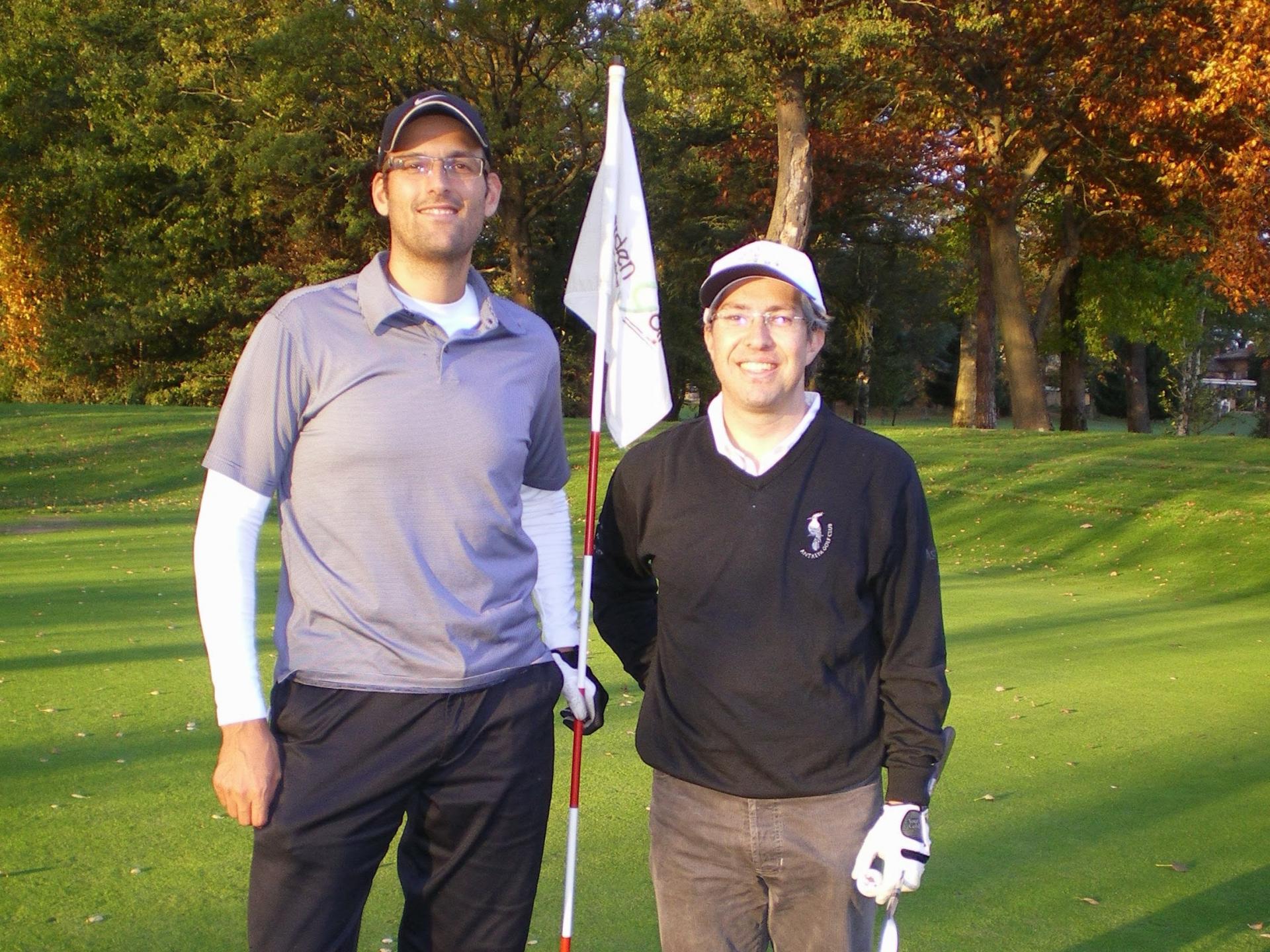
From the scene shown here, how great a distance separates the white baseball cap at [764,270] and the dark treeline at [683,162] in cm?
1818

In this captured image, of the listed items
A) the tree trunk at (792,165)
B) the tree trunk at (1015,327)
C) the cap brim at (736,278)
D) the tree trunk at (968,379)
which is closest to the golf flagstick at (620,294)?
the cap brim at (736,278)

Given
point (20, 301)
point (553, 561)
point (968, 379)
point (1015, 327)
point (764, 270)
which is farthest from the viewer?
point (20, 301)

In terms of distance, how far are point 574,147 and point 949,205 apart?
9.13 meters

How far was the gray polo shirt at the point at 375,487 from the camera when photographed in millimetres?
2701

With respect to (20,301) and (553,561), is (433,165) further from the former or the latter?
(20,301)

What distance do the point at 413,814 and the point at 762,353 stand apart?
4.03 feet

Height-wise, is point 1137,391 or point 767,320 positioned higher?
point 767,320

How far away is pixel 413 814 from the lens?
113 inches

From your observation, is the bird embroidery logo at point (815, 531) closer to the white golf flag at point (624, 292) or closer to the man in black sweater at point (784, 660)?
the man in black sweater at point (784, 660)

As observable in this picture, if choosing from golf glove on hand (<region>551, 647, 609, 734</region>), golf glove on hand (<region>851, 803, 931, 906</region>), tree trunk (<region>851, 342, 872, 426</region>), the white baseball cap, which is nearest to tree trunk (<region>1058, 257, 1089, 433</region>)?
tree trunk (<region>851, 342, 872, 426</region>)

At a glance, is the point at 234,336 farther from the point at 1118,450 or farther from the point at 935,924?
the point at 935,924

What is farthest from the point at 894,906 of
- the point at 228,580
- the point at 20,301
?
the point at 20,301

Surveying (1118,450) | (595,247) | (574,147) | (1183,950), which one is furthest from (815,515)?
(574,147)

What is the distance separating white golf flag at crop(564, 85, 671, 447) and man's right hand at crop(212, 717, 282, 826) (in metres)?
1.71
